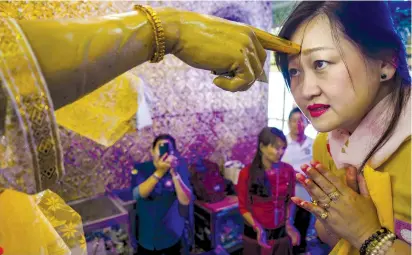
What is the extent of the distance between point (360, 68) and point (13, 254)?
27.6 inches

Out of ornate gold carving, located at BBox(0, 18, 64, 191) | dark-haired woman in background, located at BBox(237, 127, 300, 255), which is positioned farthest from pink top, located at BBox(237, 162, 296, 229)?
ornate gold carving, located at BBox(0, 18, 64, 191)

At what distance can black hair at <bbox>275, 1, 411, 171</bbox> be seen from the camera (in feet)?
1.78

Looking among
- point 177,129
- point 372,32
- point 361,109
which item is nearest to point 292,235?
point 177,129

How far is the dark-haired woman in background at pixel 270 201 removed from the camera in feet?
5.43

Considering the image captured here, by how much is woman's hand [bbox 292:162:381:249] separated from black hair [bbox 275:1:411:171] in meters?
0.08

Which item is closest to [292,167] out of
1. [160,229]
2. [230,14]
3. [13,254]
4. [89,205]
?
[160,229]

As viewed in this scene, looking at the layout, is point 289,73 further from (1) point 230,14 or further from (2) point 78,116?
(2) point 78,116

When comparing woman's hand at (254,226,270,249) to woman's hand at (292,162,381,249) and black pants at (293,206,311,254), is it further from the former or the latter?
woman's hand at (292,162,381,249)

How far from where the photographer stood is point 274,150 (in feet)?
5.49

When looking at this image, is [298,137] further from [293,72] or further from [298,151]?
[293,72]

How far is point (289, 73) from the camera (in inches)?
25.1

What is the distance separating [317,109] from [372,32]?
0.16 m

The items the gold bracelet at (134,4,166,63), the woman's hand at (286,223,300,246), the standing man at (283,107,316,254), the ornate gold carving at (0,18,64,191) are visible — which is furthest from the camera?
the standing man at (283,107,316,254)

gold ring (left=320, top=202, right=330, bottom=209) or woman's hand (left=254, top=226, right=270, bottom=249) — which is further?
woman's hand (left=254, top=226, right=270, bottom=249)
